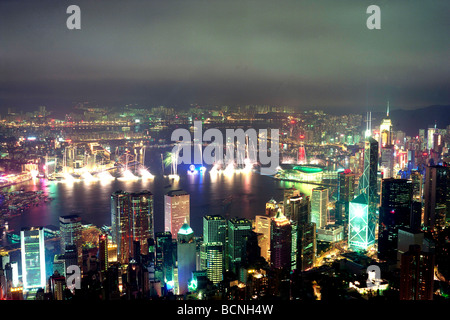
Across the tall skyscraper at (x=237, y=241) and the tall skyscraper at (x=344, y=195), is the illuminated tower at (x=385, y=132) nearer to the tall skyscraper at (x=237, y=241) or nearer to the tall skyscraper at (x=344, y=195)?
the tall skyscraper at (x=344, y=195)

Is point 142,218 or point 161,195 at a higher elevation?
point 161,195

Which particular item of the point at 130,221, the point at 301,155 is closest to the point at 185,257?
the point at 130,221

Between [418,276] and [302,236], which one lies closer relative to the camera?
[418,276]

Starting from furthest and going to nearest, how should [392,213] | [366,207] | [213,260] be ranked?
1. [366,207]
2. [392,213]
3. [213,260]

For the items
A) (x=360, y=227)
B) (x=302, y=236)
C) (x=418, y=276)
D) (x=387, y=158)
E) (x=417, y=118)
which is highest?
(x=417, y=118)

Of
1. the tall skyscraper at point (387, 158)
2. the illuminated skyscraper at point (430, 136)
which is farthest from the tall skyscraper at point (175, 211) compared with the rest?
the illuminated skyscraper at point (430, 136)

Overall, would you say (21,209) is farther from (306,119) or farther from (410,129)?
(410,129)

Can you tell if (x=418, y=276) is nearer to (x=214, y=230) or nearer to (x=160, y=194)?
(x=214, y=230)
